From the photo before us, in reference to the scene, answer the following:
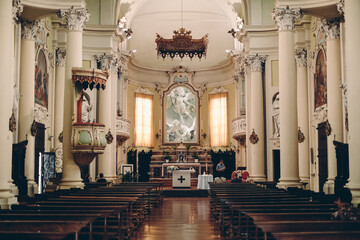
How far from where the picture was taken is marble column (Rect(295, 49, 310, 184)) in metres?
19.0

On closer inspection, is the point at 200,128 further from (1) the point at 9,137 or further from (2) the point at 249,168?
(1) the point at 9,137

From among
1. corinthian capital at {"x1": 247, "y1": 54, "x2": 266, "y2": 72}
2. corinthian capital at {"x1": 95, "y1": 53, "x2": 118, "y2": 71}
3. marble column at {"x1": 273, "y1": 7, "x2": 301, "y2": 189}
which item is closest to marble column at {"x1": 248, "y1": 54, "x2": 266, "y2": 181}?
corinthian capital at {"x1": 247, "y1": 54, "x2": 266, "y2": 72}

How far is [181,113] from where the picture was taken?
30.3 m

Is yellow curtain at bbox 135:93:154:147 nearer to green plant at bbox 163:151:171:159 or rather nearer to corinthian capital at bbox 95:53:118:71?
green plant at bbox 163:151:171:159

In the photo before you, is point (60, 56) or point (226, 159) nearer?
point (60, 56)

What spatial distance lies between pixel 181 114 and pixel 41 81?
44.4 feet

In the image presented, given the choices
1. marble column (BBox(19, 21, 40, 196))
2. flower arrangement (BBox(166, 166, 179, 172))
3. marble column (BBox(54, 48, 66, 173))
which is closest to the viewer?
marble column (BBox(19, 21, 40, 196))

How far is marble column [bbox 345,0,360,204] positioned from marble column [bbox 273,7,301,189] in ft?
15.2

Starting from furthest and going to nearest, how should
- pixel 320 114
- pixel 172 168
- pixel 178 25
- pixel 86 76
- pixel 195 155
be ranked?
pixel 178 25, pixel 195 155, pixel 172 168, pixel 320 114, pixel 86 76

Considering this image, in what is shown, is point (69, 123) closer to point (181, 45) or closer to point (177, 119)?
point (181, 45)

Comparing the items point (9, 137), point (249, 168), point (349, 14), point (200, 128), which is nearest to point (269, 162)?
point (249, 168)

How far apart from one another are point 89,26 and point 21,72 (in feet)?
19.9

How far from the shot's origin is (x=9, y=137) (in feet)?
33.7

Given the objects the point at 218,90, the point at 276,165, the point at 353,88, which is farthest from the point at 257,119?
the point at 353,88
